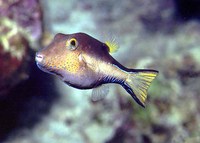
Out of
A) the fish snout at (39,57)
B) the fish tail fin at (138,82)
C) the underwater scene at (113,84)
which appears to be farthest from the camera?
the underwater scene at (113,84)

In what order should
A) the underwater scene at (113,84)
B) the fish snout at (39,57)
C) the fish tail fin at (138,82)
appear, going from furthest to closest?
the underwater scene at (113,84), the fish tail fin at (138,82), the fish snout at (39,57)

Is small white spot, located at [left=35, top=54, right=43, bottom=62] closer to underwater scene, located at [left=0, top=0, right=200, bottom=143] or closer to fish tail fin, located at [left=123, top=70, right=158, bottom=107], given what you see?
fish tail fin, located at [left=123, top=70, right=158, bottom=107]

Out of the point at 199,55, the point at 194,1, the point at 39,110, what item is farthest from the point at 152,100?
the point at 194,1

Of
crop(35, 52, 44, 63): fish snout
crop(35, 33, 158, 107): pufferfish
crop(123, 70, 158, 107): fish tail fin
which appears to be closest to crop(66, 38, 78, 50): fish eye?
crop(35, 33, 158, 107): pufferfish

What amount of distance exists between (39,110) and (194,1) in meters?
2.96

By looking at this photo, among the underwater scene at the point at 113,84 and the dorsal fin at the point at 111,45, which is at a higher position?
the underwater scene at the point at 113,84

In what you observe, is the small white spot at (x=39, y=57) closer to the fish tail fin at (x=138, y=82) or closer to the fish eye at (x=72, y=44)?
the fish eye at (x=72, y=44)

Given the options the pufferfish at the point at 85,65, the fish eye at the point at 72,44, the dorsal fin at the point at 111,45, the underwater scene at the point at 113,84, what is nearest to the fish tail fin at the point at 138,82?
the pufferfish at the point at 85,65

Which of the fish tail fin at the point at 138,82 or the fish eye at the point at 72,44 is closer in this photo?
the fish eye at the point at 72,44

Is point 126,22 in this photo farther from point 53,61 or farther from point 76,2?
point 53,61

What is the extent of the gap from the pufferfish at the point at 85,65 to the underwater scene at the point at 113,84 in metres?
0.70

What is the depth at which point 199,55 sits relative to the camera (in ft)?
13.3

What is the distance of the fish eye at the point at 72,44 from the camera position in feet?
5.32

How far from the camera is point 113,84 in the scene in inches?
107
